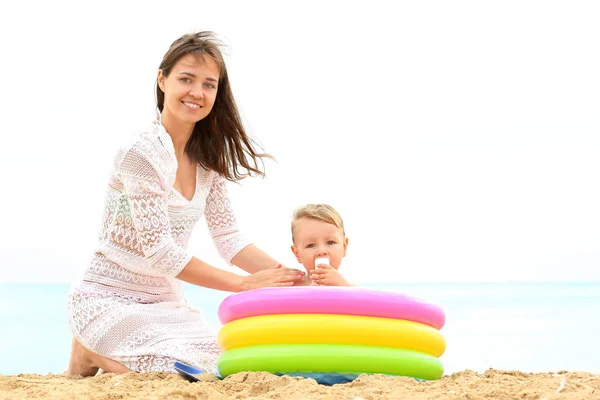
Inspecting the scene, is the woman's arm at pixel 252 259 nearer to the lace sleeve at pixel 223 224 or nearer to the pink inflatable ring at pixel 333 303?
the lace sleeve at pixel 223 224

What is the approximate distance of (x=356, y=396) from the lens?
263cm

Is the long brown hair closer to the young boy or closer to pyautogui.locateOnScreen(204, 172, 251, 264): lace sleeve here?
pyautogui.locateOnScreen(204, 172, 251, 264): lace sleeve

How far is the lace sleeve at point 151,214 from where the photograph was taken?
3.79 meters

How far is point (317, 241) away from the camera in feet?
12.6

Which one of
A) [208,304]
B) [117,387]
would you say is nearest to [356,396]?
[117,387]

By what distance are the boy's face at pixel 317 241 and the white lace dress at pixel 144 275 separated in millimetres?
625

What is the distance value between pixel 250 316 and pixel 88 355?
1.25 m

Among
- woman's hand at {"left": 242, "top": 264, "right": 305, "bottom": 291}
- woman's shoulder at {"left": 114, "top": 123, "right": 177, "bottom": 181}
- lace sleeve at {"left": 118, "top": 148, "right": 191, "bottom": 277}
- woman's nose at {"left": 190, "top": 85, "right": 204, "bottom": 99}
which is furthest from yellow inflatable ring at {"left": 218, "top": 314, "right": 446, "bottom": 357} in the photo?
woman's nose at {"left": 190, "top": 85, "right": 204, "bottom": 99}

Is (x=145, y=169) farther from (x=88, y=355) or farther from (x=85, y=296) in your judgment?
(x=88, y=355)

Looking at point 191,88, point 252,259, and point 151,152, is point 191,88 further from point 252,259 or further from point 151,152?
→ point 252,259

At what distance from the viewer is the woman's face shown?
4.05 m

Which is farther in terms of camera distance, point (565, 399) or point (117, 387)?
point (117, 387)

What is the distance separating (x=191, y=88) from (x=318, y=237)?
1.12 metres

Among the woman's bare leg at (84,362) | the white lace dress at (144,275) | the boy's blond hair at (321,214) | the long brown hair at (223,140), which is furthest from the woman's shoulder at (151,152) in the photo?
the woman's bare leg at (84,362)
